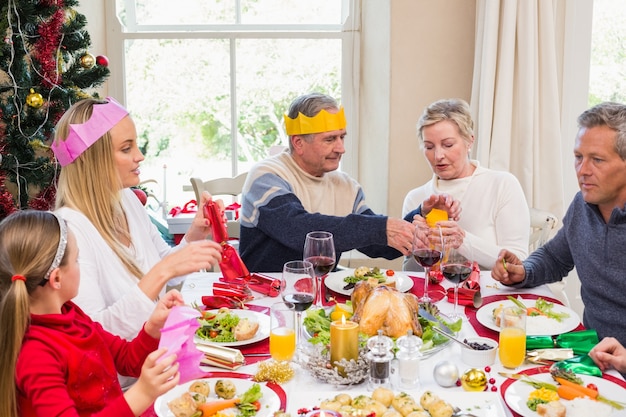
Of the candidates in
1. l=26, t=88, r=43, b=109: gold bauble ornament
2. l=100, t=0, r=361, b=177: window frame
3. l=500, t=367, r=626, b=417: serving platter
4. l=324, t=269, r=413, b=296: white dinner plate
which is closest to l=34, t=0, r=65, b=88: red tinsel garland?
l=26, t=88, r=43, b=109: gold bauble ornament

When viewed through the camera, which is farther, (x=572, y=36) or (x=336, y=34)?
(x=336, y=34)

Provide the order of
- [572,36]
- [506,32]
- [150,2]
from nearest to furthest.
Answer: [506,32] < [572,36] < [150,2]

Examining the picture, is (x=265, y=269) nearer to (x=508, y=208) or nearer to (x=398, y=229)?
(x=398, y=229)

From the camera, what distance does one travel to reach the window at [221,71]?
14.4 feet

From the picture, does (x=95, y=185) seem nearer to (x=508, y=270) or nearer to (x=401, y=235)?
(x=401, y=235)

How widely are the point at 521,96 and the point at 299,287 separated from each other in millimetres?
2391

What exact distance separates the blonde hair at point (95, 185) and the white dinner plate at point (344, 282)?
2.16ft

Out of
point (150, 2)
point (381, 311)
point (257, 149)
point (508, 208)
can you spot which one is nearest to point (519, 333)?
point (381, 311)

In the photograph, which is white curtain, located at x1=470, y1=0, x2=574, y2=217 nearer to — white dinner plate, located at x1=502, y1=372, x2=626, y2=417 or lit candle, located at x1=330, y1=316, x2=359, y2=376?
white dinner plate, located at x1=502, y1=372, x2=626, y2=417

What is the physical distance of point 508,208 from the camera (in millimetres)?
2895

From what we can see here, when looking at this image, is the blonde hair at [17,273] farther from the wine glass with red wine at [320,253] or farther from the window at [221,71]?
the window at [221,71]

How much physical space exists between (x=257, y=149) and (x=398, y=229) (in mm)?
2144

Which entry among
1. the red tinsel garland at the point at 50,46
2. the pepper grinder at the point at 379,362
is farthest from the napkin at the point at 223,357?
the red tinsel garland at the point at 50,46

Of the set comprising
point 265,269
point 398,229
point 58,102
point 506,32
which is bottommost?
point 265,269
